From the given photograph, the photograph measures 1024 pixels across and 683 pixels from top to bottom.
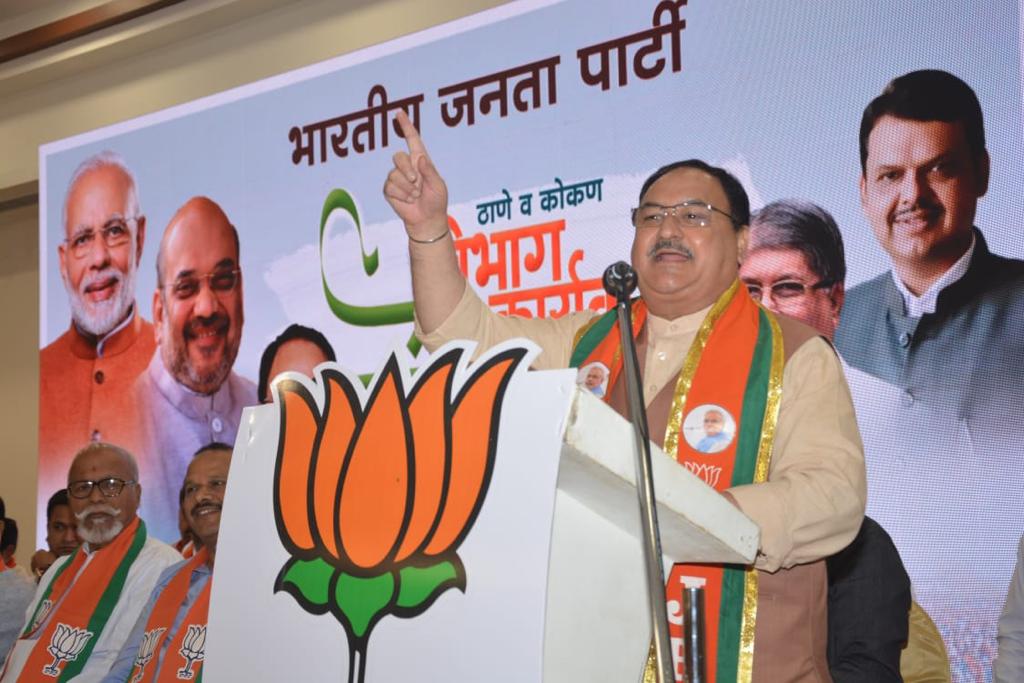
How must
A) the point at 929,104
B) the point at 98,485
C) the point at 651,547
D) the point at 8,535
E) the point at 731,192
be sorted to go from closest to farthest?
1. the point at 651,547
2. the point at 731,192
3. the point at 929,104
4. the point at 98,485
5. the point at 8,535

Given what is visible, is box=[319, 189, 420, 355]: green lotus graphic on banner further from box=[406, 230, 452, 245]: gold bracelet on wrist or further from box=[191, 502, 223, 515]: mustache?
box=[406, 230, 452, 245]: gold bracelet on wrist

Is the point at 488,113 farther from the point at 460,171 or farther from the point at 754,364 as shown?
the point at 754,364

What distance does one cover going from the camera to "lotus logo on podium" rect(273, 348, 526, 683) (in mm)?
1287

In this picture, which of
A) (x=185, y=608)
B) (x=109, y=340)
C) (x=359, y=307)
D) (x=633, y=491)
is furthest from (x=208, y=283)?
(x=633, y=491)

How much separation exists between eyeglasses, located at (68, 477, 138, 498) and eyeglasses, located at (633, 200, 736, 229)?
2.94 meters

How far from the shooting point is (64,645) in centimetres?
406

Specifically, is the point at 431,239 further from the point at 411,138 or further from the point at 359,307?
the point at 359,307

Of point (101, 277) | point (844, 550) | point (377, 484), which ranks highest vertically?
point (101, 277)

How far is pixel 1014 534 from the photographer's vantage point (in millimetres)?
3090

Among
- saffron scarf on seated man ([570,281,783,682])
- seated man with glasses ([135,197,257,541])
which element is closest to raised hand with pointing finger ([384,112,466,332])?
saffron scarf on seated man ([570,281,783,682])

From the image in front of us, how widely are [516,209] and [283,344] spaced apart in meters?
1.35

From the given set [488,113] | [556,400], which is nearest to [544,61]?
[488,113]

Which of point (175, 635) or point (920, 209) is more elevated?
point (920, 209)

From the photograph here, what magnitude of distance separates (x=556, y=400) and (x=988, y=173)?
8.08 feet
